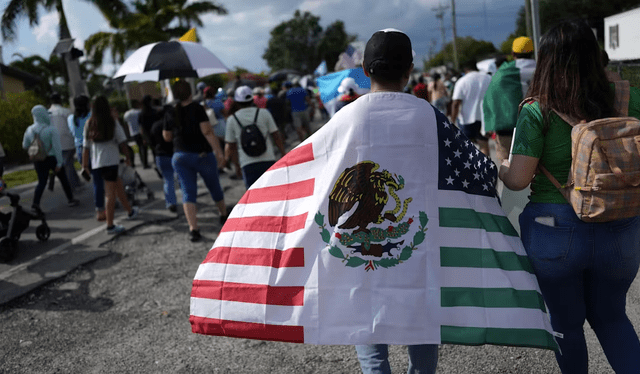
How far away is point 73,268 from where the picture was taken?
6.25 m

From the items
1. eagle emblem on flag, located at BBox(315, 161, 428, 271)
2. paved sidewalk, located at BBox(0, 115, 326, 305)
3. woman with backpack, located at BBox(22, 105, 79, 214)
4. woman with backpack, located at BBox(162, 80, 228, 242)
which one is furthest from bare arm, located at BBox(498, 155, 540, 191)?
woman with backpack, located at BBox(22, 105, 79, 214)

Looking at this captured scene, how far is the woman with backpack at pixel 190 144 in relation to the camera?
6.91 metres

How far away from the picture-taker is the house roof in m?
40.6

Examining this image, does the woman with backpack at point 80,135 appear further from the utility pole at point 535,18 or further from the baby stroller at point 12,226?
the utility pole at point 535,18

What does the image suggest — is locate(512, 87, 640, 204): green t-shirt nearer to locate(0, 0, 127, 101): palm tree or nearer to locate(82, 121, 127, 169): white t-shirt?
A: locate(82, 121, 127, 169): white t-shirt

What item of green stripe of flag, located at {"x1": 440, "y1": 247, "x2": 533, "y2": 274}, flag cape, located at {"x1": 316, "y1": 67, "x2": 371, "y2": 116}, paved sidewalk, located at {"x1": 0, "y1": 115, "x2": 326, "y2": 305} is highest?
flag cape, located at {"x1": 316, "y1": 67, "x2": 371, "y2": 116}

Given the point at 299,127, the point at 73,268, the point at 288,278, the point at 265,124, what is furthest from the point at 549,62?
the point at 299,127

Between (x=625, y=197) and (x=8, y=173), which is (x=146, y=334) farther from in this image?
(x=8, y=173)

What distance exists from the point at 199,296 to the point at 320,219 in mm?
682

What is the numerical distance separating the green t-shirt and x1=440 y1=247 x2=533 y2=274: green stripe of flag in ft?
1.02

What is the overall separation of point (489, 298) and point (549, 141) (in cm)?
70

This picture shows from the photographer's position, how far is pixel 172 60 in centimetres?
784

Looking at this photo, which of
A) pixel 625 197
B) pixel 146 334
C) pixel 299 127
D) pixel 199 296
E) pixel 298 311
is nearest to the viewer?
pixel 625 197

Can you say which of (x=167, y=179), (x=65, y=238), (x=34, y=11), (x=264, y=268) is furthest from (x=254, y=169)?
(x=34, y=11)
